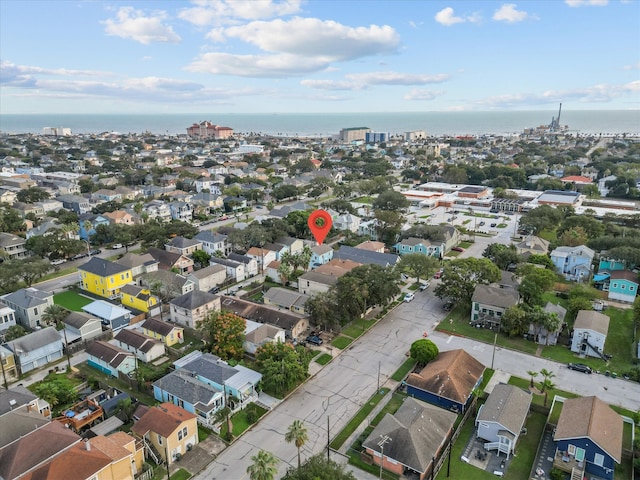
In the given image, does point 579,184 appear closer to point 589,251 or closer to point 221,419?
point 589,251

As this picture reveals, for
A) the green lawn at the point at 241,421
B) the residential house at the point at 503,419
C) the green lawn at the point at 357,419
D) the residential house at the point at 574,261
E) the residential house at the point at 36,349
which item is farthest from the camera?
the residential house at the point at 574,261

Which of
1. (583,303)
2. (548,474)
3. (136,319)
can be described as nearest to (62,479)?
(136,319)

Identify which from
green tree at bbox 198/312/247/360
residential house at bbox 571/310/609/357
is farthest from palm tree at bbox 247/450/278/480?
residential house at bbox 571/310/609/357

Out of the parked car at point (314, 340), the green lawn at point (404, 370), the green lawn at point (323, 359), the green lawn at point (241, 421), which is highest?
the parked car at point (314, 340)

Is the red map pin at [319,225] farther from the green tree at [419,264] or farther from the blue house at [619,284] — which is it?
the blue house at [619,284]

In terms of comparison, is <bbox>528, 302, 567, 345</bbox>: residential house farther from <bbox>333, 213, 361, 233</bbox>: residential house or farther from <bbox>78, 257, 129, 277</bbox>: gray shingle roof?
<bbox>78, 257, 129, 277</bbox>: gray shingle roof

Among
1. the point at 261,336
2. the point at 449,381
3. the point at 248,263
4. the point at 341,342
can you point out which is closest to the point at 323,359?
the point at 341,342

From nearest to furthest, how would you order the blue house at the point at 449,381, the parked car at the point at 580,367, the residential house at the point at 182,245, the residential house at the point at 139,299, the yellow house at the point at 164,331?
the blue house at the point at 449,381 < the parked car at the point at 580,367 < the yellow house at the point at 164,331 < the residential house at the point at 139,299 < the residential house at the point at 182,245

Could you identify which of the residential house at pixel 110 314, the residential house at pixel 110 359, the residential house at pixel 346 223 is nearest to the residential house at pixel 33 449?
the residential house at pixel 110 359
